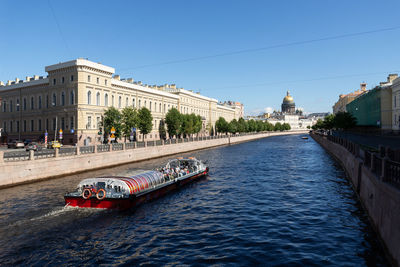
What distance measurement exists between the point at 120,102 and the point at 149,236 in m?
55.4

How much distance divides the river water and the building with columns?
33651 millimetres

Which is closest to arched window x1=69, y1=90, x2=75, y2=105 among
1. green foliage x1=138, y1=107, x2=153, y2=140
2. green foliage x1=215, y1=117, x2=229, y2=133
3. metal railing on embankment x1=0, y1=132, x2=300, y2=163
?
green foliage x1=138, y1=107, x2=153, y2=140

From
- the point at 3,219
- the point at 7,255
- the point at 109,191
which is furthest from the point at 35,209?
the point at 7,255

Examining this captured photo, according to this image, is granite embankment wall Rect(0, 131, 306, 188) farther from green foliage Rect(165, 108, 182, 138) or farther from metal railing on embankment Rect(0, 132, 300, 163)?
green foliage Rect(165, 108, 182, 138)

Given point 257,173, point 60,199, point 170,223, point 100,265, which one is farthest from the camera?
point 257,173

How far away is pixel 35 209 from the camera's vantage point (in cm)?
1830

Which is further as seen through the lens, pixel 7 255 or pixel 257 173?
pixel 257 173

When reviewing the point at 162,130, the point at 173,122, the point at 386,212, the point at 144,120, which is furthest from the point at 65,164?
the point at 162,130

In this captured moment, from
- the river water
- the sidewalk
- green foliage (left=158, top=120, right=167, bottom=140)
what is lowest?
the river water

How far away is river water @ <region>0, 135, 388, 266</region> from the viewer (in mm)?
11945

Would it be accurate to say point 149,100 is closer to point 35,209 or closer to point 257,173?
point 257,173

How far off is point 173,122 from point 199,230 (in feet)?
203

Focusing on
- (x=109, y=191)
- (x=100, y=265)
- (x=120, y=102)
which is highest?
(x=120, y=102)

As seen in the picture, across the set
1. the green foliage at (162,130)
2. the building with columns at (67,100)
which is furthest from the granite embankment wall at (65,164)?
the green foliage at (162,130)
